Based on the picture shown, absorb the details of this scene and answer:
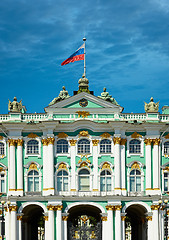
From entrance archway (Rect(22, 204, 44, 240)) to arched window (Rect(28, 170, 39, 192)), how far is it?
2.33 meters

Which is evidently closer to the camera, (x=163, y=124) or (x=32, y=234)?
(x=163, y=124)

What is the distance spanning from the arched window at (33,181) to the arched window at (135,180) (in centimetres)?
1085

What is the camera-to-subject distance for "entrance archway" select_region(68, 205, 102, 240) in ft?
243

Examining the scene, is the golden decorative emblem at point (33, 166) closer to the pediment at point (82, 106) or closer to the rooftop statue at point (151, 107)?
the pediment at point (82, 106)

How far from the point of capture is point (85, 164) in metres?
75.3

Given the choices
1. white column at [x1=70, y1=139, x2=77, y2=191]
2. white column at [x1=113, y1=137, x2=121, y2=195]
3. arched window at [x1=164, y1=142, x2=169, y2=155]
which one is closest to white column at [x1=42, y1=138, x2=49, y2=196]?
white column at [x1=70, y1=139, x2=77, y2=191]

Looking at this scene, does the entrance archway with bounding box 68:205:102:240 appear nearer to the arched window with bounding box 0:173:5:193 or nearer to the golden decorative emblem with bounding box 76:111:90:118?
the arched window with bounding box 0:173:5:193

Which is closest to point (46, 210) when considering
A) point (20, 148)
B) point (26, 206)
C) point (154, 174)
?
point (26, 206)

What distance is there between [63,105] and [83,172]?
8.09 metres

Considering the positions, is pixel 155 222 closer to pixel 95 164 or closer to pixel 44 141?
pixel 95 164

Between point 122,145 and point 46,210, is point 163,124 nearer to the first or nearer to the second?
point 122,145

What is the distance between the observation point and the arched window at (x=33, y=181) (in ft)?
246

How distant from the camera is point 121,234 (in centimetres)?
7319

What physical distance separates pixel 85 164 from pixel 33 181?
20.6ft
